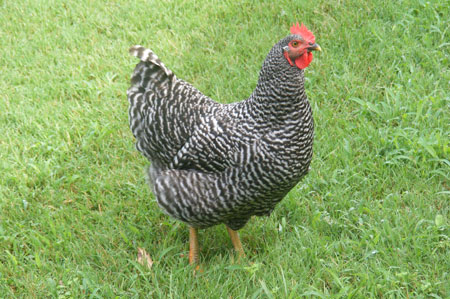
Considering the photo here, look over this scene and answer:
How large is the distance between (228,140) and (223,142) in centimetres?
4

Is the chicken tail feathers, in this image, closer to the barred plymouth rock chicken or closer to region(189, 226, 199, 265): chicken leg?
the barred plymouth rock chicken

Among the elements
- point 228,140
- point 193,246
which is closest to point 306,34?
point 228,140

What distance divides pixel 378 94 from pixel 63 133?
10.4 ft

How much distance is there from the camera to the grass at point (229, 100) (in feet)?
11.9

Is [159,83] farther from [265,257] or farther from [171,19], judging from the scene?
[171,19]

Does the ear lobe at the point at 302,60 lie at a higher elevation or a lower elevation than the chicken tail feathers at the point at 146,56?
lower

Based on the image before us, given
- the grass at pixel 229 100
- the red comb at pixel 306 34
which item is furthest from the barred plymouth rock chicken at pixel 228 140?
the grass at pixel 229 100

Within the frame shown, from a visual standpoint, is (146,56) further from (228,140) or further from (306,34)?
(306,34)

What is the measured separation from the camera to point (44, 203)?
4.51 meters

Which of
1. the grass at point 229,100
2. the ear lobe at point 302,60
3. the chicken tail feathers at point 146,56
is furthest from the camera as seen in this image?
the chicken tail feathers at point 146,56

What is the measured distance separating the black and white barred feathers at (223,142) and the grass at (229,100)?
1.72 ft

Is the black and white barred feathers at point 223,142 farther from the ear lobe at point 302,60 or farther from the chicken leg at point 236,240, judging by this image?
the chicken leg at point 236,240

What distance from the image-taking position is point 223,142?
11.3 ft

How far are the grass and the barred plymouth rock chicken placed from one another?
1.58ft
